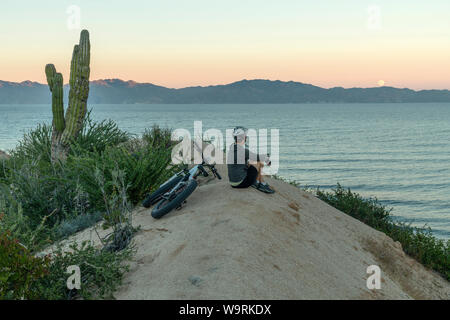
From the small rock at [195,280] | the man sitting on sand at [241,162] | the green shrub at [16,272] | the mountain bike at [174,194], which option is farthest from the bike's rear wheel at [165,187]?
the small rock at [195,280]

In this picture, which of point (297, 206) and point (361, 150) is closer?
point (297, 206)

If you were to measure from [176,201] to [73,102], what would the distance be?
8693 millimetres

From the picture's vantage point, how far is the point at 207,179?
1043 centimetres

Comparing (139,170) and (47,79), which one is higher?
(47,79)

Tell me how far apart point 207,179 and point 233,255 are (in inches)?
190

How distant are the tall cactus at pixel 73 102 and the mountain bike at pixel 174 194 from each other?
703cm

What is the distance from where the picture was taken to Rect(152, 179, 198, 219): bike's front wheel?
26.1ft

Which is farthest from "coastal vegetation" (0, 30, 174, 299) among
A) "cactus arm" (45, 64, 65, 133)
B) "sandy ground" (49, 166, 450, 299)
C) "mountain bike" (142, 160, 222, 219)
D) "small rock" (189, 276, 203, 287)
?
"small rock" (189, 276, 203, 287)

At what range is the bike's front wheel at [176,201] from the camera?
7969 mm

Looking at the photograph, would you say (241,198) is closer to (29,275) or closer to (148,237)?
(148,237)
